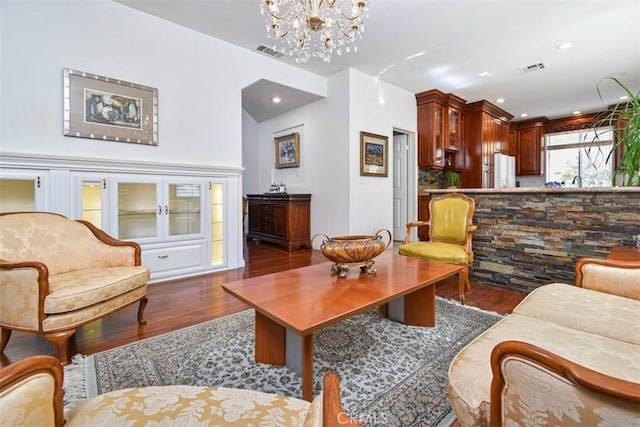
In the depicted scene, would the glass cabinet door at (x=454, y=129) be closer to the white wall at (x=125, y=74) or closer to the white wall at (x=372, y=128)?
the white wall at (x=372, y=128)

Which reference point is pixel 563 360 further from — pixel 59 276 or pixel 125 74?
pixel 125 74

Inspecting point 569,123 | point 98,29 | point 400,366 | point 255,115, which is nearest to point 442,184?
point 569,123

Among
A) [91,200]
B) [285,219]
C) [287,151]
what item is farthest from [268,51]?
[91,200]

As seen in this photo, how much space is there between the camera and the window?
666 centimetres

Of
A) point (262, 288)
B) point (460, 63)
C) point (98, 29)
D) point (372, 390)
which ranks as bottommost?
point (372, 390)

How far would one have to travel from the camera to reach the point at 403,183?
224 inches

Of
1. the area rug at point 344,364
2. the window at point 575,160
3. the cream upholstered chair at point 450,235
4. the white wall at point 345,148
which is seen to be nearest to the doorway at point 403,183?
the white wall at point 345,148

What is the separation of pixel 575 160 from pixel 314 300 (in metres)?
8.28

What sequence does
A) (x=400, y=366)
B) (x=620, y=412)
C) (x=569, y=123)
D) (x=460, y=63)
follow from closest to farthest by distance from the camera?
1. (x=620, y=412)
2. (x=400, y=366)
3. (x=460, y=63)
4. (x=569, y=123)

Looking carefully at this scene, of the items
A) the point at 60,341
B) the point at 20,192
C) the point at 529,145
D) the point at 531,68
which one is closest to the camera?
the point at 60,341

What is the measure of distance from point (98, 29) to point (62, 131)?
1060 millimetres

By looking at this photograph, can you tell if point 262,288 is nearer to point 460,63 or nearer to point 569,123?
point 460,63

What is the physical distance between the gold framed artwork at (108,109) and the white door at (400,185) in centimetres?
418

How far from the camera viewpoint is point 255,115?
5.95m
